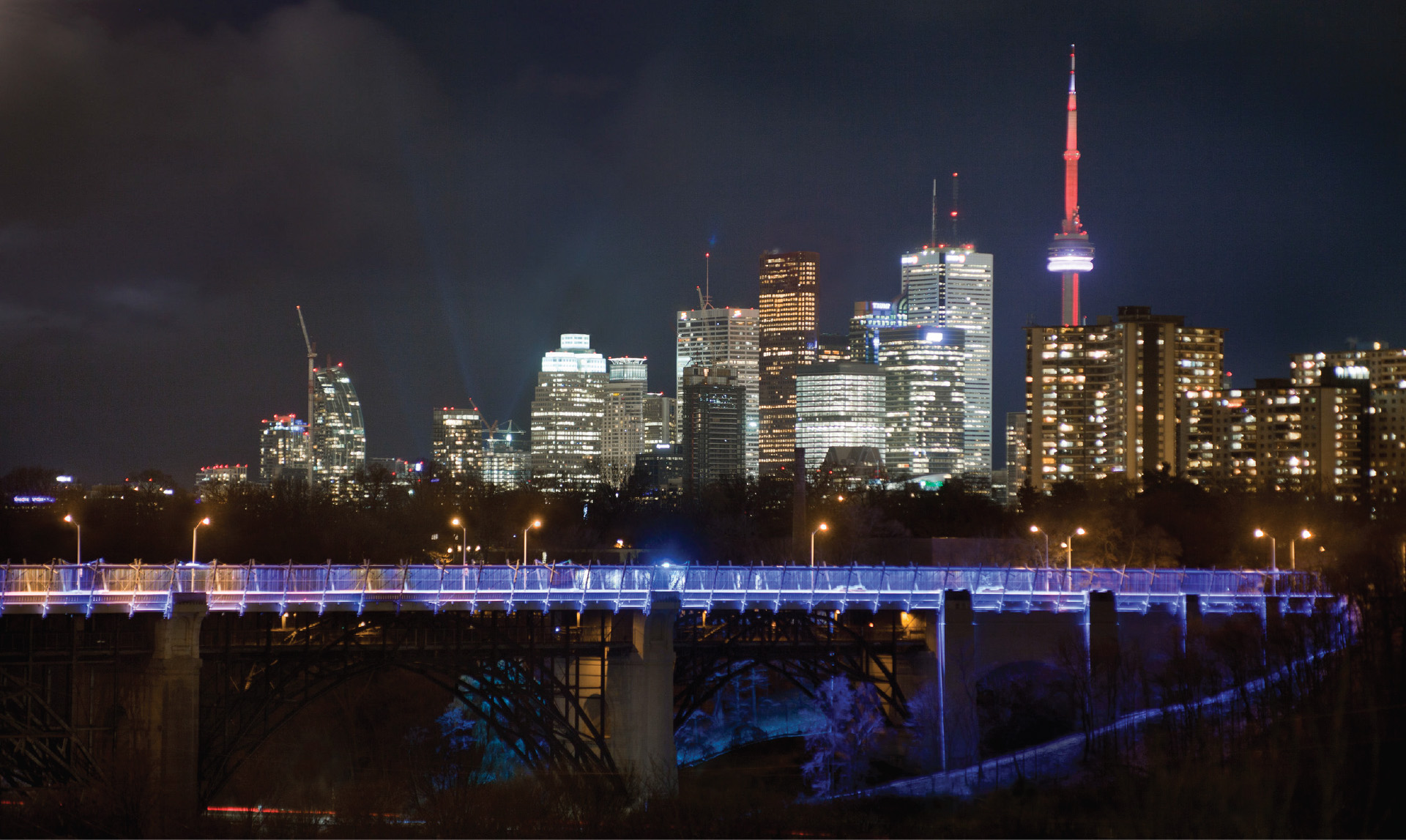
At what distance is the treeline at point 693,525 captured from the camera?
117 meters

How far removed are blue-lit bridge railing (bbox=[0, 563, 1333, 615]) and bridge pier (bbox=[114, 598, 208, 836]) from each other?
129 centimetres

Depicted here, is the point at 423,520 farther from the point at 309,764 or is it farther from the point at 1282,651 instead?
the point at 1282,651

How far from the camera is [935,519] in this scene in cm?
14888

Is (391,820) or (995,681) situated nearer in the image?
(391,820)

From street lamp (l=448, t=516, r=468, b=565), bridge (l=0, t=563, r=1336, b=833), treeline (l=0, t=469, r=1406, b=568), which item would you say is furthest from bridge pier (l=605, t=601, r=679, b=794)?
treeline (l=0, t=469, r=1406, b=568)

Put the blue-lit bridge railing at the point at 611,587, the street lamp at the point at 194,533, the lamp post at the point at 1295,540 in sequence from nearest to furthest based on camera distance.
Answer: the blue-lit bridge railing at the point at 611,587, the street lamp at the point at 194,533, the lamp post at the point at 1295,540

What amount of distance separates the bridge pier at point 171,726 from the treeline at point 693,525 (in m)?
32.0

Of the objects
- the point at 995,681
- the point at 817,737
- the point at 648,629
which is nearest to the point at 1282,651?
the point at 995,681

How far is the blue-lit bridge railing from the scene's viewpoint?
2459 inches

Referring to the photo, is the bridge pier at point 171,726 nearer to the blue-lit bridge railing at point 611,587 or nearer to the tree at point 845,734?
the blue-lit bridge railing at point 611,587

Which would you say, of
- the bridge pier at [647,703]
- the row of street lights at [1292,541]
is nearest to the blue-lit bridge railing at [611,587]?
the bridge pier at [647,703]

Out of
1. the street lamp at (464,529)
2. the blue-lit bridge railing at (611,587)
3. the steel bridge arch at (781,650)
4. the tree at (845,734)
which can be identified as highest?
the street lamp at (464,529)

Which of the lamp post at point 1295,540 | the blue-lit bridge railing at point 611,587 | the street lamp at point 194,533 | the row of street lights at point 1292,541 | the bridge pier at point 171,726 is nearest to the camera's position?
the bridge pier at point 171,726

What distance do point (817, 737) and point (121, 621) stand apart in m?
37.8
